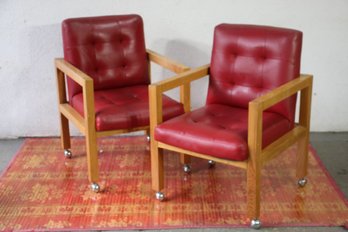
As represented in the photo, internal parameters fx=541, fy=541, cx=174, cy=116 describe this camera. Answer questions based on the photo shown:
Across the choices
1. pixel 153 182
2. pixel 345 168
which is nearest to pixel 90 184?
pixel 153 182

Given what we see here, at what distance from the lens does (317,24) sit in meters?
3.62

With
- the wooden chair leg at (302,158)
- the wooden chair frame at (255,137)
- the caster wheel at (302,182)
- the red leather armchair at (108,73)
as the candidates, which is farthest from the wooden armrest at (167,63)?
the caster wheel at (302,182)

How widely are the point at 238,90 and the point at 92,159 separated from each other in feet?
2.92

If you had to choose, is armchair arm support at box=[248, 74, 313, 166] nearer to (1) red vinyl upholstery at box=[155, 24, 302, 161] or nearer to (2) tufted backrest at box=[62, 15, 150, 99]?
(1) red vinyl upholstery at box=[155, 24, 302, 161]

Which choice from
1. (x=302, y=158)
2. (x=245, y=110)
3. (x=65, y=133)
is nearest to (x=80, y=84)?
(x=65, y=133)

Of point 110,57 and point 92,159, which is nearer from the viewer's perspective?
point 92,159

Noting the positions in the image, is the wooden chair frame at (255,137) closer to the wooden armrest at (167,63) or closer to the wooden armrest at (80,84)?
the wooden armrest at (167,63)

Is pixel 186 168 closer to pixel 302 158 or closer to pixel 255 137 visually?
pixel 302 158

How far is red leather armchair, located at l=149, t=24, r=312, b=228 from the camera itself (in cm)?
255

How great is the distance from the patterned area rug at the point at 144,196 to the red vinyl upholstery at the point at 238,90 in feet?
1.23

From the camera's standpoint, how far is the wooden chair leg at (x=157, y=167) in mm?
2814

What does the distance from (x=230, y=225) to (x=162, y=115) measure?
0.68m

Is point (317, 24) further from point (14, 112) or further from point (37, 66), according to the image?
point (14, 112)

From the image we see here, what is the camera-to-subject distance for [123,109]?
2951 millimetres
